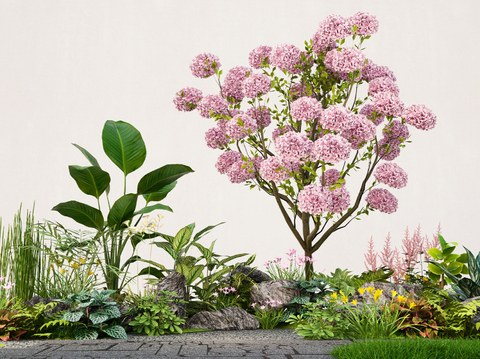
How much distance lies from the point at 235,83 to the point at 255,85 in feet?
1.62

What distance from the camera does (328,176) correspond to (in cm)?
495

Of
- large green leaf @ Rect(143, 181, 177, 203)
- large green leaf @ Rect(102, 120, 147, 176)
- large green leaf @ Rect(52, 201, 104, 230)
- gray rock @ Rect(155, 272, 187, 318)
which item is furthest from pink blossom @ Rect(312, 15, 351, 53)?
large green leaf @ Rect(52, 201, 104, 230)

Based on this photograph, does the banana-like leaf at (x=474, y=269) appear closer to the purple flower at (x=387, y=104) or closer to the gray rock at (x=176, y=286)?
the purple flower at (x=387, y=104)

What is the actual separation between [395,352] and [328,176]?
9.06 feet

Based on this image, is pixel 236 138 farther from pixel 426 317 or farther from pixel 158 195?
pixel 426 317

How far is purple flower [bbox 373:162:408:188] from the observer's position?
15.2 ft

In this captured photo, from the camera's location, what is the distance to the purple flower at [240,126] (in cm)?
464

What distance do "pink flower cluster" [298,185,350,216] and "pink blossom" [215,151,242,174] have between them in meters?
1.22

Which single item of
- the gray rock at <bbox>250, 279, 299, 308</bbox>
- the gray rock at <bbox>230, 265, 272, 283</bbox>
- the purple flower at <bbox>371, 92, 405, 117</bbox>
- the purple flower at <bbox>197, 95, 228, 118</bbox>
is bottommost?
the gray rock at <bbox>250, 279, 299, 308</bbox>

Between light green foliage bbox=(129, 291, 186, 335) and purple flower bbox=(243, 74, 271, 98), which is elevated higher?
purple flower bbox=(243, 74, 271, 98)

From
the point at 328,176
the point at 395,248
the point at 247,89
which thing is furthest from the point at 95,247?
the point at 395,248

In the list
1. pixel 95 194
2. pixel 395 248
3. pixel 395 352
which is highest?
pixel 95 194

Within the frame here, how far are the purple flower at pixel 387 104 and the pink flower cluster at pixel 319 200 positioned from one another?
3.41 ft

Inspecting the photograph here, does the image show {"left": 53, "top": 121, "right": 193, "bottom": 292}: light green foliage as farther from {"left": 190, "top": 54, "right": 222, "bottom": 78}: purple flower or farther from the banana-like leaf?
the banana-like leaf
